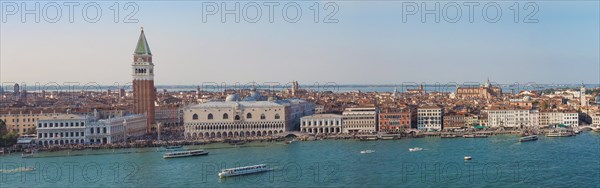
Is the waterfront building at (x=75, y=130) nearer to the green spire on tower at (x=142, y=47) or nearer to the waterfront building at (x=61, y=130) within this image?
the waterfront building at (x=61, y=130)

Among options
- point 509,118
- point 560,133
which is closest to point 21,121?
point 509,118

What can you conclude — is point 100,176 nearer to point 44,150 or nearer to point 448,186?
point 44,150

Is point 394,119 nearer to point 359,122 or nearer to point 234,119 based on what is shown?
point 359,122

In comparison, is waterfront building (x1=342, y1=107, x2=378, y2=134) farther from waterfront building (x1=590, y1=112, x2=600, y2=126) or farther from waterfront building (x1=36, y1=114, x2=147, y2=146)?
waterfront building (x1=590, y1=112, x2=600, y2=126)

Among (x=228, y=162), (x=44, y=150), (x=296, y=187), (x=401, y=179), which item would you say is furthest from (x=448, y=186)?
(x=44, y=150)

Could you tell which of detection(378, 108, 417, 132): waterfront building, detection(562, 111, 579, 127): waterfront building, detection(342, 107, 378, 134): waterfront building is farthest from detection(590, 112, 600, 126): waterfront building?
detection(342, 107, 378, 134): waterfront building
